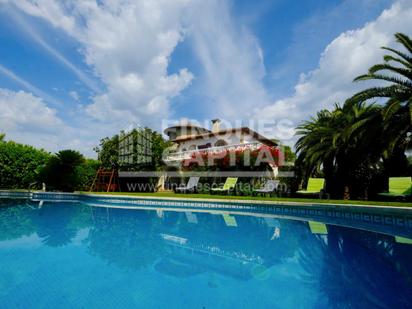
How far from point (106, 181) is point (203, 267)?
18583mm

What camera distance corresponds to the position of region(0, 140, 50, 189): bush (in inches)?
808

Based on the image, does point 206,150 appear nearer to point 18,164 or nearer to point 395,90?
point 395,90

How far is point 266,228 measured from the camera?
8.92 meters

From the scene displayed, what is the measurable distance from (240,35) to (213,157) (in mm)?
8456

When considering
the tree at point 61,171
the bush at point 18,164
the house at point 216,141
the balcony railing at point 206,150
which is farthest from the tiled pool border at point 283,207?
the house at point 216,141

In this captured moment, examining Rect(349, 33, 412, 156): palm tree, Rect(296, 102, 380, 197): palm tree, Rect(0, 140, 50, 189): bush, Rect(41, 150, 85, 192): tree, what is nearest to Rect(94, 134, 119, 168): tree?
Rect(41, 150, 85, 192): tree

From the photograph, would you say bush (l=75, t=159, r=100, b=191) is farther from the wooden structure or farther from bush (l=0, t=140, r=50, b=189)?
bush (l=0, t=140, r=50, b=189)

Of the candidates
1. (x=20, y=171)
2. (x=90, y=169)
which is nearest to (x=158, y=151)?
(x=90, y=169)

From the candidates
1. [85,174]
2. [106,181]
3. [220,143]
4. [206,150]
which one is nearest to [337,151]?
[206,150]

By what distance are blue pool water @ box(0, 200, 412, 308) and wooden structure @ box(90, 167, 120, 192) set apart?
37.2ft

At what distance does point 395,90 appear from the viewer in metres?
10.3

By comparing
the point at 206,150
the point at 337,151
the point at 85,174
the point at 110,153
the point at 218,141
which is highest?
the point at 218,141

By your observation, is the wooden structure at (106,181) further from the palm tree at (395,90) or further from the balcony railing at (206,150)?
the palm tree at (395,90)

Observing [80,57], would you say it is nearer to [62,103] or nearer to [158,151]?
[62,103]
